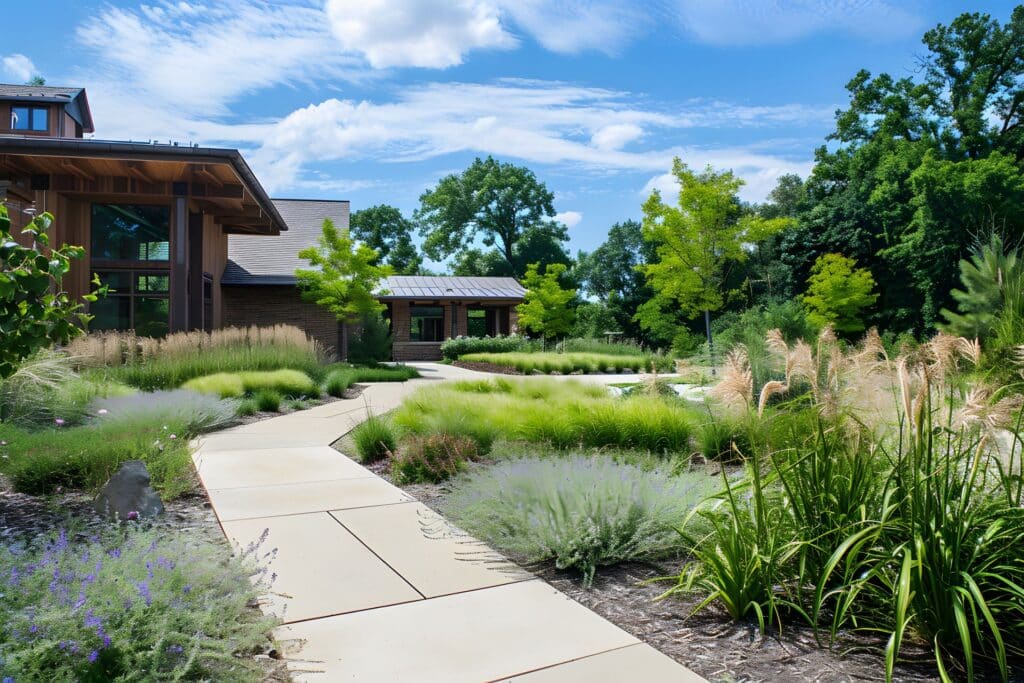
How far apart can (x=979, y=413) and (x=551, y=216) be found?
53.9m

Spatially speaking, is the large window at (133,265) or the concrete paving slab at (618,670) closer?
the concrete paving slab at (618,670)

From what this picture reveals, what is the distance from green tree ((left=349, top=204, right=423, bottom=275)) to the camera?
55875 mm

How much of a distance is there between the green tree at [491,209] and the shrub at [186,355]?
39.0 m

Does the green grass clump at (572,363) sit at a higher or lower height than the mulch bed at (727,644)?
lower

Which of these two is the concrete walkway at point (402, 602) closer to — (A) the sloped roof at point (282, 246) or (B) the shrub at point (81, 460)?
(B) the shrub at point (81, 460)

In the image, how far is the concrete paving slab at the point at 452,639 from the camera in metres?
2.57

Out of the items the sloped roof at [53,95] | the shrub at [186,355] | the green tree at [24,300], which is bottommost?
the shrub at [186,355]

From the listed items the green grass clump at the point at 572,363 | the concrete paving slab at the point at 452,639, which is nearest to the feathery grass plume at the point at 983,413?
the concrete paving slab at the point at 452,639

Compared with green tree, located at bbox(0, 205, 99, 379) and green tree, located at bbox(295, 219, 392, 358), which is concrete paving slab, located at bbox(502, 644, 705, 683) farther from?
green tree, located at bbox(295, 219, 392, 358)

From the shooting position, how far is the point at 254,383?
11547mm

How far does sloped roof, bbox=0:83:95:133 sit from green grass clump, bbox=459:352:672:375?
2548 cm

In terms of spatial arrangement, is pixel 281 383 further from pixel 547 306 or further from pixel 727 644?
pixel 547 306

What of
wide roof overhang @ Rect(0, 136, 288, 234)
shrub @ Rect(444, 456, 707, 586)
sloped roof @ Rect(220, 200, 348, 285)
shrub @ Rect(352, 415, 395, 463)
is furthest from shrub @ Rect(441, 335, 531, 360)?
shrub @ Rect(444, 456, 707, 586)

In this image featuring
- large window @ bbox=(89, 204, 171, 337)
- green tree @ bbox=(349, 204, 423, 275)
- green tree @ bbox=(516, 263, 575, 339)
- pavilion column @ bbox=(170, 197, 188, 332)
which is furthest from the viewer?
green tree @ bbox=(349, 204, 423, 275)
